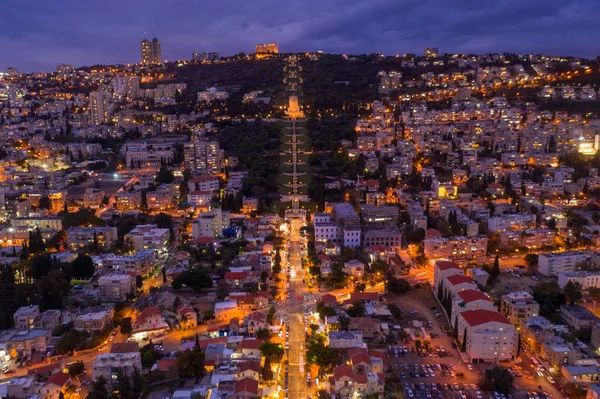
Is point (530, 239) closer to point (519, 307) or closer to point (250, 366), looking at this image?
point (519, 307)

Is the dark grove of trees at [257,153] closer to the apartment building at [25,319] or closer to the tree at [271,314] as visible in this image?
the tree at [271,314]

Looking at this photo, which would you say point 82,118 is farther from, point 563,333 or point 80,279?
point 563,333

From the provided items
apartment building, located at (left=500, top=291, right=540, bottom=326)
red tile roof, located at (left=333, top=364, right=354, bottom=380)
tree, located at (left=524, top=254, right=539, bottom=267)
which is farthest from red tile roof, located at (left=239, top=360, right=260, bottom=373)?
tree, located at (left=524, top=254, right=539, bottom=267)

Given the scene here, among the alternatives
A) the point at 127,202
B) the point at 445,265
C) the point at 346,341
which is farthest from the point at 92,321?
the point at 127,202

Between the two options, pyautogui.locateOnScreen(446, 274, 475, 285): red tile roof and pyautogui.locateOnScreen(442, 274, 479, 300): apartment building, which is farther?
pyautogui.locateOnScreen(446, 274, 475, 285): red tile roof

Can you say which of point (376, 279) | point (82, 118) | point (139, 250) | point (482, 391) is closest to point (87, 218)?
point (139, 250)

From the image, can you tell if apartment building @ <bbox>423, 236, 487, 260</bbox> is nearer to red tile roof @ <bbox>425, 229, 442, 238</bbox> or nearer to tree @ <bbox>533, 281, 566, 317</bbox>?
red tile roof @ <bbox>425, 229, 442, 238</bbox>
